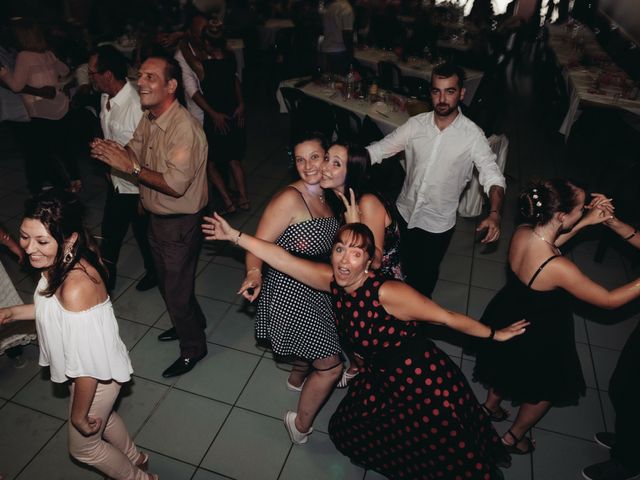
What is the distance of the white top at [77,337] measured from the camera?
5.40ft

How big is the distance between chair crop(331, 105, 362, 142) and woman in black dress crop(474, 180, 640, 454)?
9.92 feet

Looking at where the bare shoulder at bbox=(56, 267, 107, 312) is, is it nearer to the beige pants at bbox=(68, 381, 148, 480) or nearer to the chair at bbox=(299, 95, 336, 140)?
the beige pants at bbox=(68, 381, 148, 480)

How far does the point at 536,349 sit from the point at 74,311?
79.9 inches

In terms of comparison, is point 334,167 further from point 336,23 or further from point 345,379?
point 336,23

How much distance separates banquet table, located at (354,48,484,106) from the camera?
6164 millimetres

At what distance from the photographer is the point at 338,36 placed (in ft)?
21.4

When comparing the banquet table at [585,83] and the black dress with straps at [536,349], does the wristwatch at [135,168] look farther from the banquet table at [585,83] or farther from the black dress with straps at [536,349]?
the banquet table at [585,83]

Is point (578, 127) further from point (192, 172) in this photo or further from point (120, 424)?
point (120, 424)

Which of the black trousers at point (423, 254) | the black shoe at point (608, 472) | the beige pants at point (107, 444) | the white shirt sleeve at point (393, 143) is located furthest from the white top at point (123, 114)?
the black shoe at point (608, 472)

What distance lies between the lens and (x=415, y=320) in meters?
1.83

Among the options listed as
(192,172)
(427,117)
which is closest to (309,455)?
(192,172)

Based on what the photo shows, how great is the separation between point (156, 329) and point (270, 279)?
1.43 metres

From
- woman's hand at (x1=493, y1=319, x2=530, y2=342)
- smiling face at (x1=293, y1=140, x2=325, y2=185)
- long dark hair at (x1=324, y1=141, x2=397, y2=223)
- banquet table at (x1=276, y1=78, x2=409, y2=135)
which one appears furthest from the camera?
banquet table at (x1=276, y1=78, x2=409, y2=135)

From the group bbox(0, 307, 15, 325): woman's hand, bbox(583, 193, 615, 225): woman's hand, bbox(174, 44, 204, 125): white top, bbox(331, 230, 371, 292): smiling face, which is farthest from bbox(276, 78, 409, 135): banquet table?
bbox(0, 307, 15, 325): woman's hand
